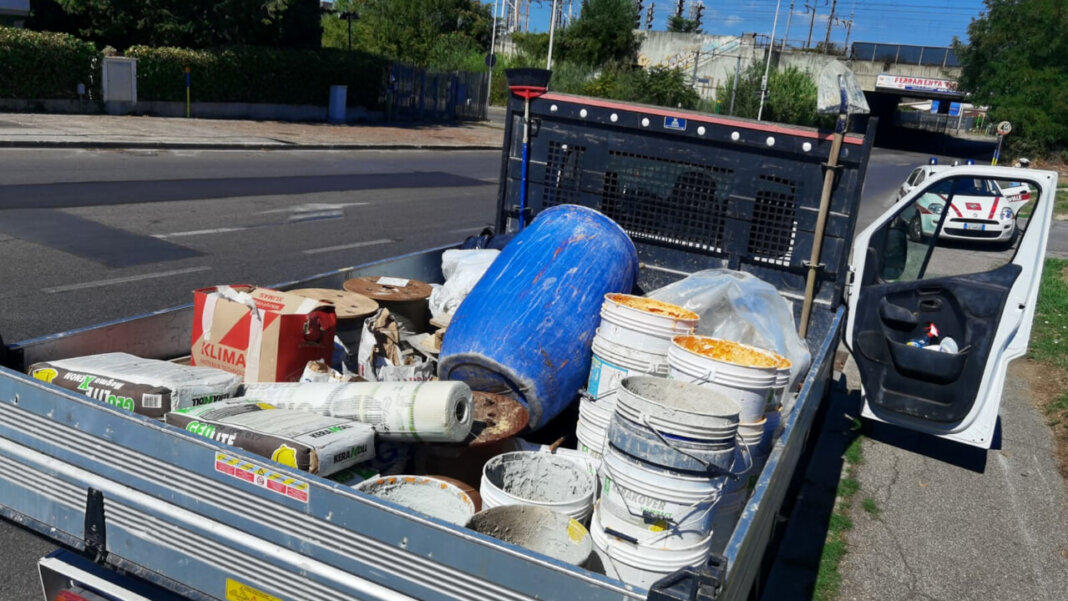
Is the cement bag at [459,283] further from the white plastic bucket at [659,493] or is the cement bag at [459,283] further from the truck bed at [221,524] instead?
the truck bed at [221,524]

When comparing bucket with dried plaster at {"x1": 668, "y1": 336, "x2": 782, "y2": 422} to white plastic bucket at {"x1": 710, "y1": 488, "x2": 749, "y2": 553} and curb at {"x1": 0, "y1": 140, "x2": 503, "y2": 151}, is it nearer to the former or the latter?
white plastic bucket at {"x1": 710, "y1": 488, "x2": 749, "y2": 553}

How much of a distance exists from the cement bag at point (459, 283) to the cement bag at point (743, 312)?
1.09 m

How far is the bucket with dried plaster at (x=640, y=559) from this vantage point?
9.05ft

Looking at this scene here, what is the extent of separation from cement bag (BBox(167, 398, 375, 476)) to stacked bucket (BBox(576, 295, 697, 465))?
3.53ft

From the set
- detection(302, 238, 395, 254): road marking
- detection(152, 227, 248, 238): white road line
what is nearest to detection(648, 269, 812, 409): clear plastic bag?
detection(302, 238, 395, 254): road marking

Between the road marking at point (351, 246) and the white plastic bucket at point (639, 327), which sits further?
the road marking at point (351, 246)

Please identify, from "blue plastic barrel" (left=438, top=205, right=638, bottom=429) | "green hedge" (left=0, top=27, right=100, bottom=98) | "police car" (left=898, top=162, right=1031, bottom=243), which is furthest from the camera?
"green hedge" (left=0, top=27, right=100, bottom=98)

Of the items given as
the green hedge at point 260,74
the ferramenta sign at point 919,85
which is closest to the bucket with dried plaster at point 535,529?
the green hedge at point 260,74

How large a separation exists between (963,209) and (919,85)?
57.9 meters

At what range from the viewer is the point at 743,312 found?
14.9ft

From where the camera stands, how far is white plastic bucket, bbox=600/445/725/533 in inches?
106

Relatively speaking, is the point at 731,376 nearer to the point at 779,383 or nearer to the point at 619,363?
the point at 779,383

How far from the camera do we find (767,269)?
5.37 meters

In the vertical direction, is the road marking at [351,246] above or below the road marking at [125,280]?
above
